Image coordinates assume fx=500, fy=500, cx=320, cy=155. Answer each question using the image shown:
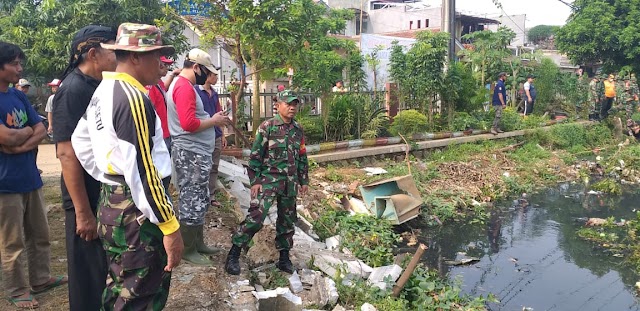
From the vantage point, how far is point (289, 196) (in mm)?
4430

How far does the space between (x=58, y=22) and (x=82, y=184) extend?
1076 cm

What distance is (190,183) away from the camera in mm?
4090

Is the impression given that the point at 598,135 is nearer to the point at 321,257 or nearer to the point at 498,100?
the point at 498,100

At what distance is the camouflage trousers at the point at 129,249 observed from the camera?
2.35m

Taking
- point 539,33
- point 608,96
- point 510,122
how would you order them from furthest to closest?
point 539,33 < point 608,96 < point 510,122

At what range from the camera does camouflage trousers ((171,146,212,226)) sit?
13.4 feet

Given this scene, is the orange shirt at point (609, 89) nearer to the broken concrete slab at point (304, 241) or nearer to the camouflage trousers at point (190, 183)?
the broken concrete slab at point (304, 241)

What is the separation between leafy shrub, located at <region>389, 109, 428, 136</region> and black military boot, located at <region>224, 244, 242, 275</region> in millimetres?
7456

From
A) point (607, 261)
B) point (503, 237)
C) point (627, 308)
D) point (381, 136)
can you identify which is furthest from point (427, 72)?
point (627, 308)

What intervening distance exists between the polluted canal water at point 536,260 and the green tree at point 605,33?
1286 centimetres

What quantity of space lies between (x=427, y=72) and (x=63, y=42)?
28.0 ft

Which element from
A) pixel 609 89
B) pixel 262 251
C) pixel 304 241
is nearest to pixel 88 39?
pixel 262 251

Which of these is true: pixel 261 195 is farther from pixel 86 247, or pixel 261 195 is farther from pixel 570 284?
pixel 570 284

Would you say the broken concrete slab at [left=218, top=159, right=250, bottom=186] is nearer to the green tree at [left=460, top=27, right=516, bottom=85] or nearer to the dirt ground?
the dirt ground
